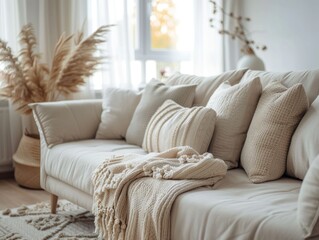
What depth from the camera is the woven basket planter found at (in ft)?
11.3

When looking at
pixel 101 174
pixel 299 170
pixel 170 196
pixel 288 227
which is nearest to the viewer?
pixel 288 227

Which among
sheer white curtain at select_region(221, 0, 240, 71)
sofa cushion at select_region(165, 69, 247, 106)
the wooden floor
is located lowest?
the wooden floor

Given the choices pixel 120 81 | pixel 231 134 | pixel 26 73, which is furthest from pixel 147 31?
pixel 231 134

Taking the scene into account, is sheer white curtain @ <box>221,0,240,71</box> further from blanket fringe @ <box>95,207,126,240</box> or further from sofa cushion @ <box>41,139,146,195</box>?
blanket fringe @ <box>95,207,126,240</box>

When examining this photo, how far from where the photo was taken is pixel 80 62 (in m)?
3.53

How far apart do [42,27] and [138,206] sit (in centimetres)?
243

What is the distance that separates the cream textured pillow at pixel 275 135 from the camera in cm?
188

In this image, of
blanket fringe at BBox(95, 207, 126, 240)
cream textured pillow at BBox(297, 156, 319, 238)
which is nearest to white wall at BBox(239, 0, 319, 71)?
blanket fringe at BBox(95, 207, 126, 240)

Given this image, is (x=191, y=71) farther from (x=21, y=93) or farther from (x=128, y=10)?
(x=21, y=93)

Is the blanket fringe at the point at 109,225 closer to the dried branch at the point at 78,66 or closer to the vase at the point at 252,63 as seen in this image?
the dried branch at the point at 78,66

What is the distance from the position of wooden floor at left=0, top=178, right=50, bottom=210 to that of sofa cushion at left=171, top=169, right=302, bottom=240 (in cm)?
173

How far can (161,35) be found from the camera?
4633 millimetres

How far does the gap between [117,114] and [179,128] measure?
30.1 inches

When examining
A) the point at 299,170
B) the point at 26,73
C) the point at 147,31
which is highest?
the point at 147,31
